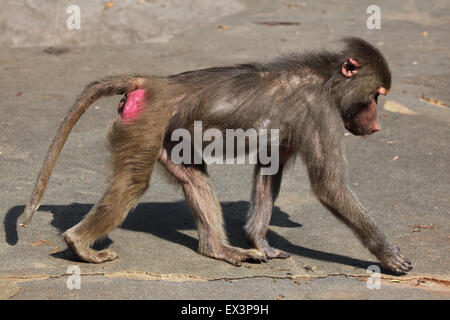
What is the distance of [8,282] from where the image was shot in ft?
16.6

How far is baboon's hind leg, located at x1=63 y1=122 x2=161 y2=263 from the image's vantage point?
548 cm

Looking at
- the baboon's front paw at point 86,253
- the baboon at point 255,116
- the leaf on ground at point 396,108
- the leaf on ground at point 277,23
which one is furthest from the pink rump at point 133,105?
the leaf on ground at point 277,23

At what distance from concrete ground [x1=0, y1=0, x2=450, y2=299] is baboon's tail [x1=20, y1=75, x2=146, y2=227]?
0.52 meters

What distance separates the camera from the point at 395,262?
5500 millimetres

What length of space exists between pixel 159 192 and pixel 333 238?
6.09ft

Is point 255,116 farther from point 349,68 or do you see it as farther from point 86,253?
point 86,253

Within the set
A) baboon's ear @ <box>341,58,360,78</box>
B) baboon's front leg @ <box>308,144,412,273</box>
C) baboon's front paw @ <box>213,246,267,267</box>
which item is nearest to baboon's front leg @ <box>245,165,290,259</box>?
baboon's front paw @ <box>213,246,267,267</box>

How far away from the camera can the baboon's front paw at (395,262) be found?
550cm

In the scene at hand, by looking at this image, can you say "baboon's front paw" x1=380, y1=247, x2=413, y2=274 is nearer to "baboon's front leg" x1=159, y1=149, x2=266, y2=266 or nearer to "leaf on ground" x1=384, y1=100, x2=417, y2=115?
"baboon's front leg" x1=159, y1=149, x2=266, y2=266

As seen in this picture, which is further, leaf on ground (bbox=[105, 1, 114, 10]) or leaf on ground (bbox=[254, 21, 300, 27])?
leaf on ground (bbox=[254, 21, 300, 27])

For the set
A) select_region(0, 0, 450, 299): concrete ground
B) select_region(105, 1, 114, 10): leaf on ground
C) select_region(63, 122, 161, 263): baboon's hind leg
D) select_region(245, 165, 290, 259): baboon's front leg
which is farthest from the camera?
select_region(105, 1, 114, 10): leaf on ground

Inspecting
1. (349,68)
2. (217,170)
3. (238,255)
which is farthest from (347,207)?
(217,170)

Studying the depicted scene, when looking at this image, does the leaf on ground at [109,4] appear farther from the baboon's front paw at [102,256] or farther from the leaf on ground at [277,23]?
the baboon's front paw at [102,256]

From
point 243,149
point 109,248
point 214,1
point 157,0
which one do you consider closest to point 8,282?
point 109,248
